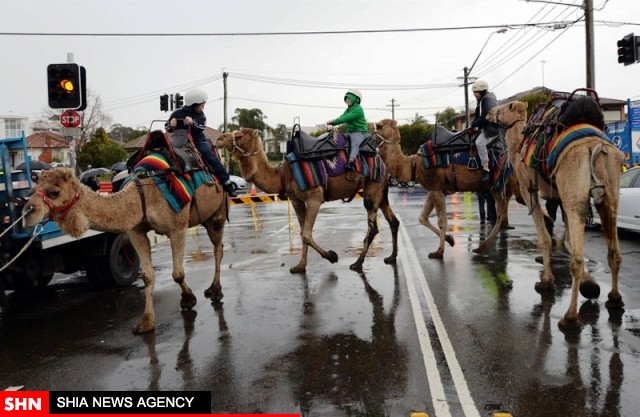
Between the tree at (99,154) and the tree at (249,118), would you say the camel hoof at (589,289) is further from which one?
the tree at (249,118)

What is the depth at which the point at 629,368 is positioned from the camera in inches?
189

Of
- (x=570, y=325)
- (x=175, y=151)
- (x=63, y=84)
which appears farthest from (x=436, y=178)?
(x=63, y=84)

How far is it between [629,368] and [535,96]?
50973mm

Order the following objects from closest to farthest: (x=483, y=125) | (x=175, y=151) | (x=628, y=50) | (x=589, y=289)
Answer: (x=589, y=289) < (x=175, y=151) < (x=483, y=125) < (x=628, y=50)

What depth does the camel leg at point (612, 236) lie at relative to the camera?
611 centimetres

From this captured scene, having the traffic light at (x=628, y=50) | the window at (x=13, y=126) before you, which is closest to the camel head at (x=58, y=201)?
the traffic light at (x=628, y=50)

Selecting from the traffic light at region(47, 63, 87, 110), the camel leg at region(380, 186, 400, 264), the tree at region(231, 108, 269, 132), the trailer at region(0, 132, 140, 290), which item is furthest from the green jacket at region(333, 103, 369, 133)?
the tree at region(231, 108, 269, 132)

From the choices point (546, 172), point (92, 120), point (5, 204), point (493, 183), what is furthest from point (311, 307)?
point (92, 120)

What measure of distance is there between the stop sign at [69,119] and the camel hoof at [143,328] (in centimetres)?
741

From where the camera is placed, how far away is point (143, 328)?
6.50 m

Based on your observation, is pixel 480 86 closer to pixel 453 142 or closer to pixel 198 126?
pixel 453 142

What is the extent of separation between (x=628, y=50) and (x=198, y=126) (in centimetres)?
1816

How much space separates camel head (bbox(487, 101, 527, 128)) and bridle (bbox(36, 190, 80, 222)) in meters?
6.23

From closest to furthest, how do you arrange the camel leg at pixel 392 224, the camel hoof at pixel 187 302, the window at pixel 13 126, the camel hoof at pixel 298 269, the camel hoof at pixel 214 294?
the camel hoof at pixel 187 302
the camel hoof at pixel 214 294
the camel hoof at pixel 298 269
the camel leg at pixel 392 224
the window at pixel 13 126
